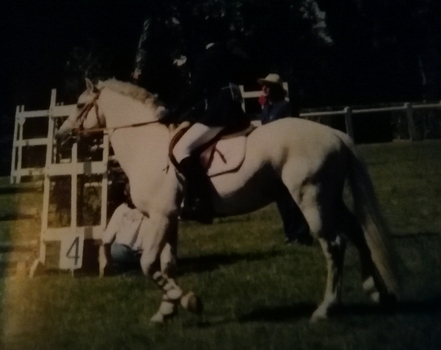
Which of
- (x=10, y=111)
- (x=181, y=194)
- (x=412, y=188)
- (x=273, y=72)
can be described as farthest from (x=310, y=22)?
(x=412, y=188)

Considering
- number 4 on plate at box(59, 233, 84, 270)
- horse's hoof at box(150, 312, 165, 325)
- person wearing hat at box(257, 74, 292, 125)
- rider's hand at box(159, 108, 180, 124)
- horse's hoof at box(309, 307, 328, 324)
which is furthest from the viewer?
number 4 on plate at box(59, 233, 84, 270)

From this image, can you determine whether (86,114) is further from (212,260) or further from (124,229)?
(212,260)

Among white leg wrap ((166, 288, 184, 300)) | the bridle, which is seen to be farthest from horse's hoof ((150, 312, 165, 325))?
the bridle

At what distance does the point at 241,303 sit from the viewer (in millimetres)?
4773

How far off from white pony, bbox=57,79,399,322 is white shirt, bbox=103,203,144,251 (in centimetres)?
98

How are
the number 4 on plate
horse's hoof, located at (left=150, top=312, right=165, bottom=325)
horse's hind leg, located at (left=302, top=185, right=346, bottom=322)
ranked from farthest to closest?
the number 4 on plate → horse's hoof, located at (left=150, top=312, right=165, bottom=325) → horse's hind leg, located at (left=302, top=185, right=346, bottom=322)

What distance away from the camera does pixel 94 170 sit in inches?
238

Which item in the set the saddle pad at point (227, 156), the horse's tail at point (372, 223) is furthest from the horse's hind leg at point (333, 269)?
the saddle pad at point (227, 156)

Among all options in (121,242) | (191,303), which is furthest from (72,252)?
(191,303)

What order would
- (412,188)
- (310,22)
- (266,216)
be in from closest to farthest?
(310,22) < (266,216) < (412,188)

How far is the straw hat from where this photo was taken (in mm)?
5729

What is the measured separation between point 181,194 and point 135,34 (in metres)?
1.46

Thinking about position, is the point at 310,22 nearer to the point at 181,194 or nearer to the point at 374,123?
the point at 181,194

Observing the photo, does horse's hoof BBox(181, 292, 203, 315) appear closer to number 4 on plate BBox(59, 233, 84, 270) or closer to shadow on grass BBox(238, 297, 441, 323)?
shadow on grass BBox(238, 297, 441, 323)
